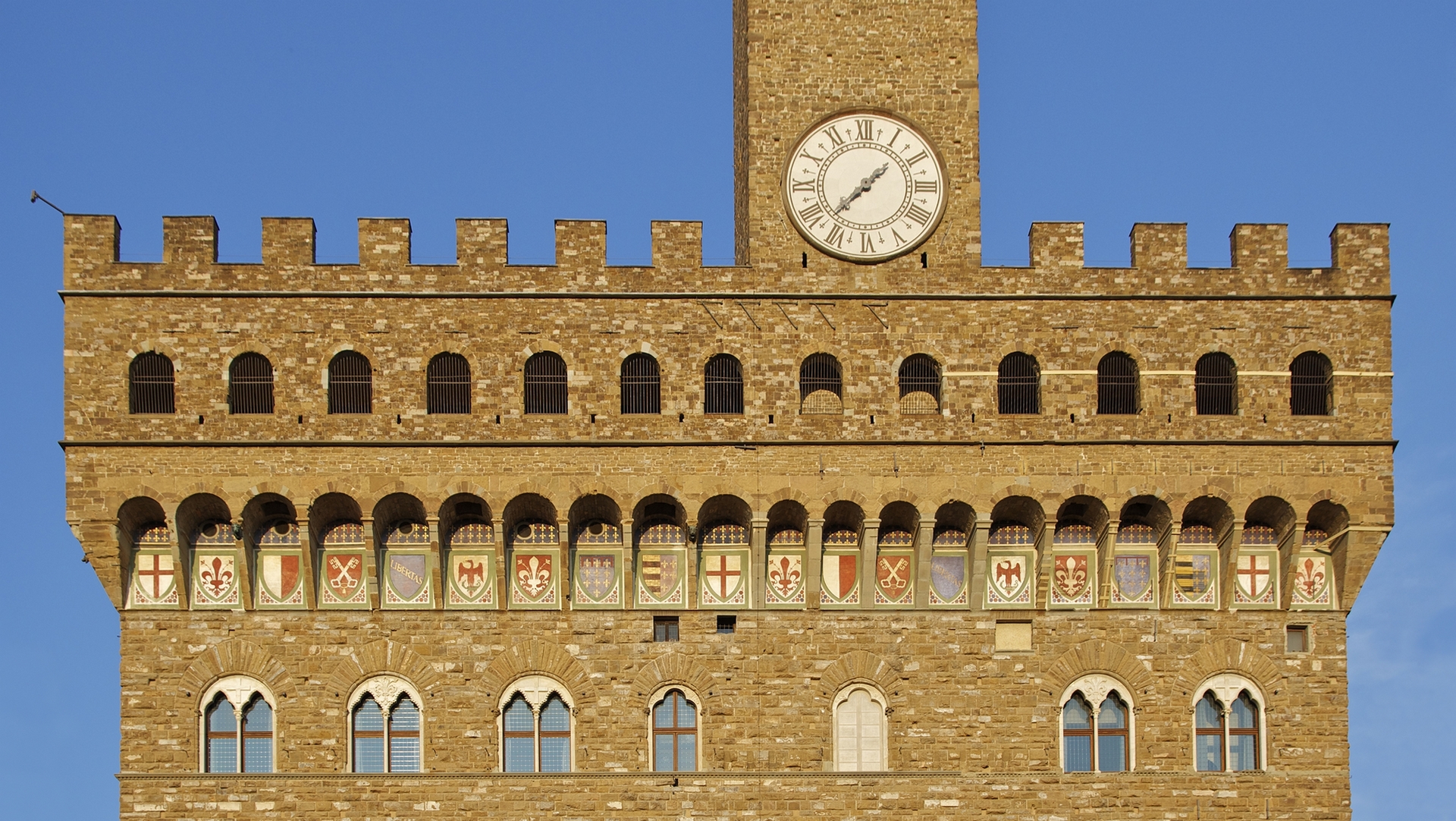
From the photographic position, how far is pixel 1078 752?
144 feet

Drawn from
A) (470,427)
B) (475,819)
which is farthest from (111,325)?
(475,819)

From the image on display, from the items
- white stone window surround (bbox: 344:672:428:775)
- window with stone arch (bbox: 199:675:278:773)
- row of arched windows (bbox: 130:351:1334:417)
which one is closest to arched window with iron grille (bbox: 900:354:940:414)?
row of arched windows (bbox: 130:351:1334:417)

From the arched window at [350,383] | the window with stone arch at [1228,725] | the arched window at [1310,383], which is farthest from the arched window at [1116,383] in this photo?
the arched window at [350,383]

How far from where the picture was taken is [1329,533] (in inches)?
1758

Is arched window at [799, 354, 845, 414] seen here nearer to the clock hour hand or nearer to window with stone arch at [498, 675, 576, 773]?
the clock hour hand

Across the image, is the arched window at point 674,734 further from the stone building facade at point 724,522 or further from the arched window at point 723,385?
the arched window at point 723,385

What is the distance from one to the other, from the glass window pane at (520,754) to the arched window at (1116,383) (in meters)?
9.92

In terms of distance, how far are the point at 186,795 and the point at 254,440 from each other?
529 cm

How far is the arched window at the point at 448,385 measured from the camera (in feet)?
145

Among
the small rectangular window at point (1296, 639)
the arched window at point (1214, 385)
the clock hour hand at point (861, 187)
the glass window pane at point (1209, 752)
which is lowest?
the glass window pane at point (1209, 752)

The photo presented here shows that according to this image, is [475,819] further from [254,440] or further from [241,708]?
[254,440]

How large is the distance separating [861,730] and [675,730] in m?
2.76

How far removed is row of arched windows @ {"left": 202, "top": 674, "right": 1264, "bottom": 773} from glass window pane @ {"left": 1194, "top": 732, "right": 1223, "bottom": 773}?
0.02 metres

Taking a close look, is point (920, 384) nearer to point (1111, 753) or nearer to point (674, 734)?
point (1111, 753)
